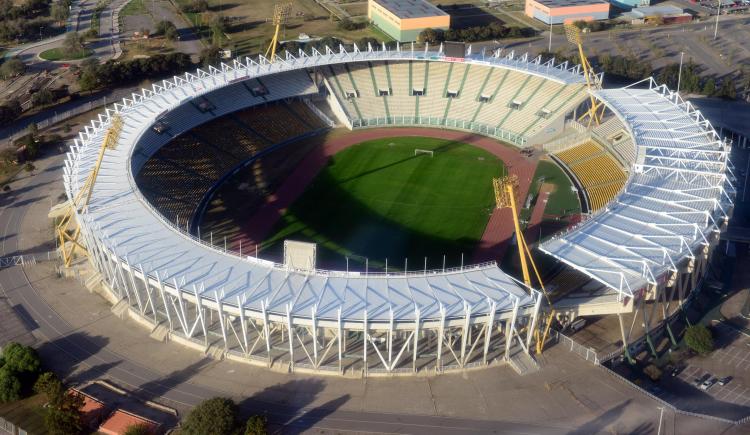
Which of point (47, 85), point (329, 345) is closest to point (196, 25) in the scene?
point (47, 85)

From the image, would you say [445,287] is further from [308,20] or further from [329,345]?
[308,20]

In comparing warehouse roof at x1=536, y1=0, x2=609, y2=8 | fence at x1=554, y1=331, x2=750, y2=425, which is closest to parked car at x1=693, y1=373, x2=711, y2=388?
fence at x1=554, y1=331, x2=750, y2=425

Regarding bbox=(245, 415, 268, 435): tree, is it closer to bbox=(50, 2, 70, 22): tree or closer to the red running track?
the red running track

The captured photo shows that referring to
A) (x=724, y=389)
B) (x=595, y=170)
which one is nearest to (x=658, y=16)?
(x=595, y=170)

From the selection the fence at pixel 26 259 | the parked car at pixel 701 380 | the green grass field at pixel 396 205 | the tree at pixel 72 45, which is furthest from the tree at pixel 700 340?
the tree at pixel 72 45

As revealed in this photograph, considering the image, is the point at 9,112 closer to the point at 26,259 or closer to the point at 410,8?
the point at 26,259

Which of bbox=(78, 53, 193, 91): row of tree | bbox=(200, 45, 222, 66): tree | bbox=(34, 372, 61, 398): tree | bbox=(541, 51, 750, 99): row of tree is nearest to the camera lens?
bbox=(34, 372, 61, 398): tree

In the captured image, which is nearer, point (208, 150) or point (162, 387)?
point (162, 387)
